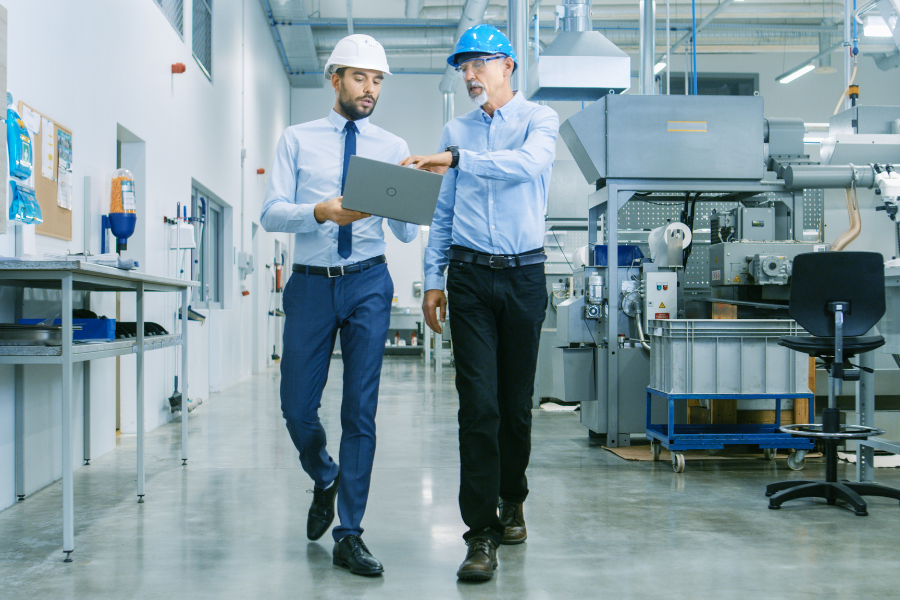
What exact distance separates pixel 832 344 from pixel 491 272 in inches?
63.3

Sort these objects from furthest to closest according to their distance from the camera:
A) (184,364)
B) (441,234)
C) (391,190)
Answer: (184,364) < (441,234) < (391,190)

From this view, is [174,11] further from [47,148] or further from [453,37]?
[453,37]

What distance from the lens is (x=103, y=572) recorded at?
204cm

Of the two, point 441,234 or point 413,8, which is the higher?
point 413,8

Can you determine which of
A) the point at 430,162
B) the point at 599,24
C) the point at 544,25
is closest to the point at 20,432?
the point at 430,162

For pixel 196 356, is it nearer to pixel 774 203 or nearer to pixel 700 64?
pixel 774 203

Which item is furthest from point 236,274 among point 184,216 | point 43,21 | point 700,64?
point 700,64

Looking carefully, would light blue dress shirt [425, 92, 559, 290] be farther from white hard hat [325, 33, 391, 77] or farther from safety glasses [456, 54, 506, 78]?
white hard hat [325, 33, 391, 77]

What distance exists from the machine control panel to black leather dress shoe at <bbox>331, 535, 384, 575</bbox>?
8.10ft

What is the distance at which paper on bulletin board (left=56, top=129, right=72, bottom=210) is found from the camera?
10.8 feet

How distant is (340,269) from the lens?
2.07 meters

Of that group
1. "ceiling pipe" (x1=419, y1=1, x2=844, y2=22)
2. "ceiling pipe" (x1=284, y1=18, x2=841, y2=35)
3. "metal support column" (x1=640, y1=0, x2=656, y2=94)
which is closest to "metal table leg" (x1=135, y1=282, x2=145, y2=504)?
"metal support column" (x1=640, y1=0, x2=656, y2=94)

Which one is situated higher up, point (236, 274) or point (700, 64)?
point (700, 64)

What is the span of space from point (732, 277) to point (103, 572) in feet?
10.7
